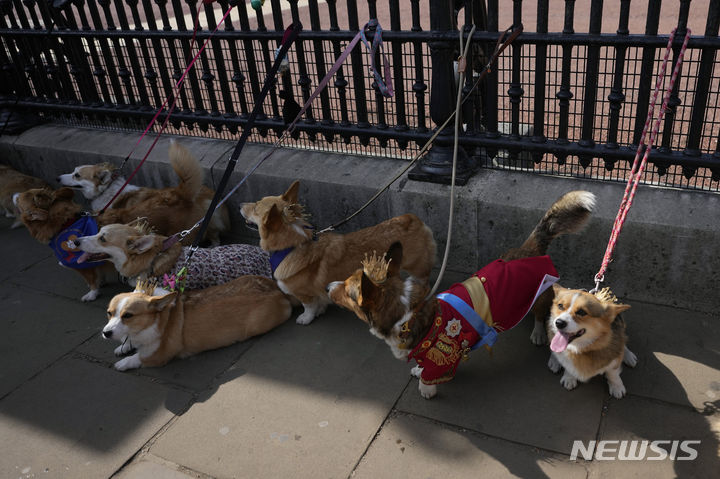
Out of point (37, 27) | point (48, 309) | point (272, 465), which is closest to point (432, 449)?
point (272, 465)

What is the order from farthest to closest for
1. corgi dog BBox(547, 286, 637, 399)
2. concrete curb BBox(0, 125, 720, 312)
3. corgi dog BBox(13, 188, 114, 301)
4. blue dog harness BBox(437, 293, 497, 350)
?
corgi dog BBox(13, 188, 114, 301) < concrete curb BBox(0, 125, 720, 312) < blue dog harness BBox(437, 293, 497, 350) < corgi dog BBox(547, 286, 637, 399)

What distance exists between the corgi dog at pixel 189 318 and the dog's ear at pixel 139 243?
1.31ft

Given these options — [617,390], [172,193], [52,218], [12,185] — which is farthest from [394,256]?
[12,185]

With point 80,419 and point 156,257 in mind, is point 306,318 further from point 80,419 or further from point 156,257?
point 80,419

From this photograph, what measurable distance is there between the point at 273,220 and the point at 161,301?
0.95 m

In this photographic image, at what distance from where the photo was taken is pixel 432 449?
319cm

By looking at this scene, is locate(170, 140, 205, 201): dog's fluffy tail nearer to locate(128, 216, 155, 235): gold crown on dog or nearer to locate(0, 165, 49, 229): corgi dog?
locate(128, 216, 155, 235): gold crown on dog

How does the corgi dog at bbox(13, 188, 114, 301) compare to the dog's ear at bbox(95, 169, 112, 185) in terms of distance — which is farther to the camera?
the dog's ear at bbox(95, 169, 112, 185)

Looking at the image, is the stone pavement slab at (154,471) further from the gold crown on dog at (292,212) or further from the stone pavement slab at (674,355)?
the stone pavement slab at (674,355)

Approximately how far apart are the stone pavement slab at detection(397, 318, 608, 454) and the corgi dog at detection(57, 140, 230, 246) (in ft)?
9.03

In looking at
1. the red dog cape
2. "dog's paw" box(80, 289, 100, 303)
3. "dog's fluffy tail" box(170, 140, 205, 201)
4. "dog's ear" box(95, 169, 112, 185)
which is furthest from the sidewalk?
"dog's ear" box(95, 169, 112, 185)

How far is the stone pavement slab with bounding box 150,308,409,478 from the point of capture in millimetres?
3258

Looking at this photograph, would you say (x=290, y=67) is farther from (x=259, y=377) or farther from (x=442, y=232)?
(x=259, y=377)

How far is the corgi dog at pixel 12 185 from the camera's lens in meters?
6.18
